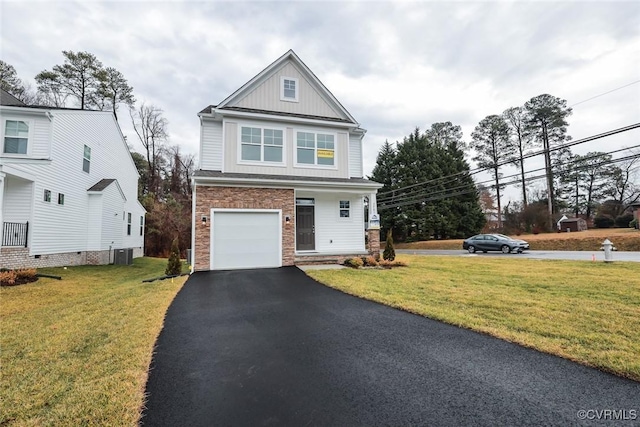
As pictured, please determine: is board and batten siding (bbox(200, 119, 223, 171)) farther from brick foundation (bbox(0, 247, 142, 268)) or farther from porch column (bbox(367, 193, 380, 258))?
brick foundation (bbox(0, 247, 142, 268))

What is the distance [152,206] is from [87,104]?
11.4 m

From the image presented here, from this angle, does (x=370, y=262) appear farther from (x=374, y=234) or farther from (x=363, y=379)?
(x=363, y=379)

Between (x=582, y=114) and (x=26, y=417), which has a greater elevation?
(x=582, y=114)

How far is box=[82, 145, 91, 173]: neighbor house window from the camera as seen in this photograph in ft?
49.2

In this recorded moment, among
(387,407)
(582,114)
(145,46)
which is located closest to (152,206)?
(145,46)

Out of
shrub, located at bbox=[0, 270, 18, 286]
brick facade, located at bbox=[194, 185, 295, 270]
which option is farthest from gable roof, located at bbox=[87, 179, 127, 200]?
brick facade, located at bbox=[194, 185, 295, 270]

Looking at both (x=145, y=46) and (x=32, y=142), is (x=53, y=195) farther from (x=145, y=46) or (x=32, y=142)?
(x=145, y=46)

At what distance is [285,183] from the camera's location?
1138 cm

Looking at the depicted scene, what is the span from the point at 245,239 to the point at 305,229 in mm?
2857

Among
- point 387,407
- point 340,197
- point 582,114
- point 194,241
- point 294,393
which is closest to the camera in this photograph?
point 387,407

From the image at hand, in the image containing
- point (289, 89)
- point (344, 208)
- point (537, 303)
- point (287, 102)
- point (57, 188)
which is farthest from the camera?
point (344, 208)

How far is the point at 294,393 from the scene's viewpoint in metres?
2.68

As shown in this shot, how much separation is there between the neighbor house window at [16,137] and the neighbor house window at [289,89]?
11235 millimetres

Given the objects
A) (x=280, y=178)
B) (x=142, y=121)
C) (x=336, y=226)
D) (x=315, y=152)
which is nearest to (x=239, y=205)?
(x=280, y=178)
